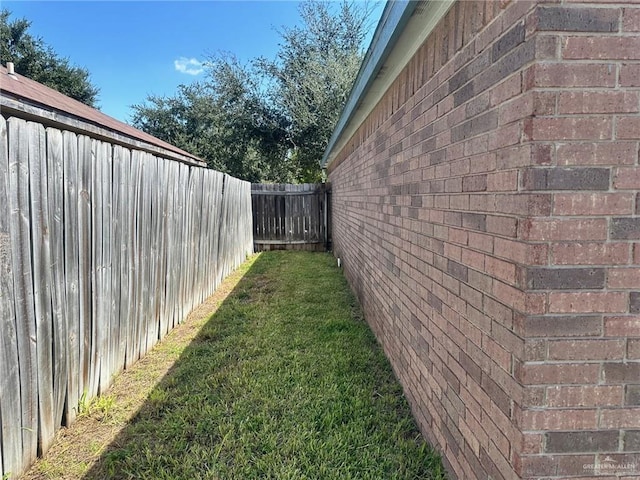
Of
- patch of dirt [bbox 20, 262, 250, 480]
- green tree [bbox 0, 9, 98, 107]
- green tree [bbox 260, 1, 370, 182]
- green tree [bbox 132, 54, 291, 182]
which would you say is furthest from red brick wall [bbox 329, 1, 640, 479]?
green tree [bbox 0, 9, 98, 107]

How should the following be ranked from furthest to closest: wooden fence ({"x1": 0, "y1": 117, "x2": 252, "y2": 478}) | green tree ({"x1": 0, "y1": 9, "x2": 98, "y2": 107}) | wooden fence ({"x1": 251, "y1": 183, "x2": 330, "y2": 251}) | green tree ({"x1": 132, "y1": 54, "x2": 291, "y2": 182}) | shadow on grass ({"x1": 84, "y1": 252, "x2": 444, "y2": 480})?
green tree ({"x1": 132, "y1": 54, "x2": 291, "y2": 182}) → green tree ({"x1": 0, "y1": 9, "x2": 98, "y2": 107}) → wooden fence ({"x1": 251, "y1": 183, "x2": 330, "y2": 251}) → shadow on grass ({"x1": 84, "y1": 252, "x2": 444, "y2": 480}) → wooden fence ({"x1": 0, "y1": 117, "x2": 252, "y2": 478})

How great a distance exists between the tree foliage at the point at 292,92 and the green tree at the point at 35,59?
→ 6950 millimetres

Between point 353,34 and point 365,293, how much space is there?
15.9 m

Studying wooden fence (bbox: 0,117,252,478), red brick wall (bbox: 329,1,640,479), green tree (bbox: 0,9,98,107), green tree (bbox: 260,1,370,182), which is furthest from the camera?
green tree (bbox: 0,9,98,107)

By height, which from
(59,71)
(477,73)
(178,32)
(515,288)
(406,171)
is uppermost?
(178,32)

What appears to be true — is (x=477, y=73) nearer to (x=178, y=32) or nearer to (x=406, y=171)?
(x=406, y=171)

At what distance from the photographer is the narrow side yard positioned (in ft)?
6.77

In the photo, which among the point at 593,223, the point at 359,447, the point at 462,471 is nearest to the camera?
the point at 593,223

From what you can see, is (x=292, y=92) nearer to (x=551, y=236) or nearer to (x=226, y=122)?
(x=226, y=122)

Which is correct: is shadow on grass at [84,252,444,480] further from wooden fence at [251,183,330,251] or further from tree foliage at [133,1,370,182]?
tree foliage at [133,1,370,182]

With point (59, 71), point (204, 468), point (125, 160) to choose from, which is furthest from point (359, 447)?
point (59, 71)

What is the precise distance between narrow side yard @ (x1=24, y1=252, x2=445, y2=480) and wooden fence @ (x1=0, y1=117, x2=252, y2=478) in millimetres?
222

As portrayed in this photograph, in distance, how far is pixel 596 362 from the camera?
1223mm

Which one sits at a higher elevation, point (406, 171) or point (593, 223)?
point (406, 171)
